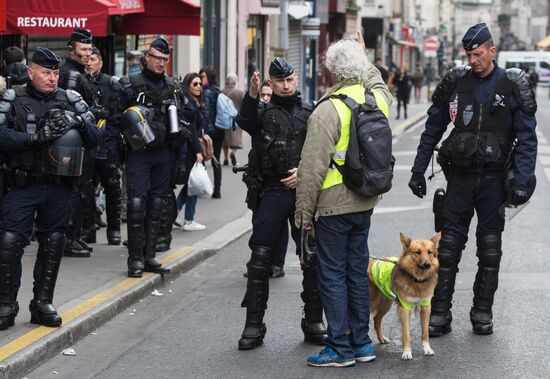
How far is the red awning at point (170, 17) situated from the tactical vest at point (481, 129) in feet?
31.5

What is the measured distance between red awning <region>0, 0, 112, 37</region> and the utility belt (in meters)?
5.44

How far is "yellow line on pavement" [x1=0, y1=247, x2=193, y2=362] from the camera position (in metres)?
7.65

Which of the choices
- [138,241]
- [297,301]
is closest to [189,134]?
[138,241]

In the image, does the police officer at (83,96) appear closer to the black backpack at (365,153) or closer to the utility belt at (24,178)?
the utility belt at (24,178)

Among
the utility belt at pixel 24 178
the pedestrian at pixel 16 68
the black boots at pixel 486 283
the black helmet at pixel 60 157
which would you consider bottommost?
the black boots at pixel 486 283

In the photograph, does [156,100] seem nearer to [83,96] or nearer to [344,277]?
[83,96]

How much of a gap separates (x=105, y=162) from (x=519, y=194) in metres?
4.44

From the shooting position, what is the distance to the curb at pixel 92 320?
24.4 ft

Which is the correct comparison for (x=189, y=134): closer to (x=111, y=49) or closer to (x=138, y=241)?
(x=138, y=241)

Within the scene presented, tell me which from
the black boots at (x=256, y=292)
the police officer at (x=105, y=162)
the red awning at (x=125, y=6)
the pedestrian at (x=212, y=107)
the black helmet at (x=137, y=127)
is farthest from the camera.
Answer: the pedestrian at (x=212, y=107)

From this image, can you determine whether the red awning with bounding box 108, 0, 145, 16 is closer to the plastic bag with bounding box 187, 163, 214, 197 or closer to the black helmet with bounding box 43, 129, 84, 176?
the plastic bag with bounding box 187, 163, 214, 197

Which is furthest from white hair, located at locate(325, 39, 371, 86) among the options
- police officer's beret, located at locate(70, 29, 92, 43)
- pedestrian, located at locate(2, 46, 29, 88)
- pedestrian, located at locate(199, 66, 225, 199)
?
pedestrian, located at locate(199, 66, 225, 199)

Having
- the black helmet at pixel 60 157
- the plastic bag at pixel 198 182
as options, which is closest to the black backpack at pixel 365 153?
the black helmet at pixel 60 157

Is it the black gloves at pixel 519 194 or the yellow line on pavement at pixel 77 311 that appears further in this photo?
the black gloves at pixel 519 194
